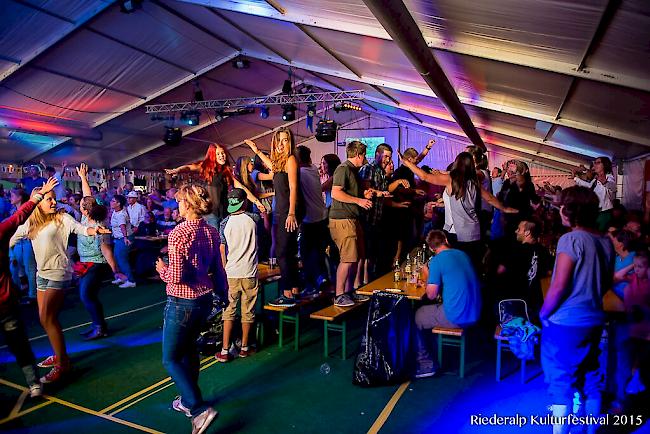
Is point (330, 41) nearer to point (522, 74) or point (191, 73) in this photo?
point (522, 74)

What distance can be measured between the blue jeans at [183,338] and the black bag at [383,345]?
4.51 ft

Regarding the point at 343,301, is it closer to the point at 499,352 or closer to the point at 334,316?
the point at 334,316

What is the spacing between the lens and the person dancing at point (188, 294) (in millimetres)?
2834

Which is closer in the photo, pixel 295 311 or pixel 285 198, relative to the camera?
pixel 285 198

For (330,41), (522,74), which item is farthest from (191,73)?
(522,74)

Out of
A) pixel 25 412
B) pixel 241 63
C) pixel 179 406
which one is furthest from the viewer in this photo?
pixel 241 63

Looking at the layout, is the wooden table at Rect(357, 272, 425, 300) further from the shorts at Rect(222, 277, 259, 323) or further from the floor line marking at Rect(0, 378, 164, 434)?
the floor line marking at Rect(0, 378, 164, 434)

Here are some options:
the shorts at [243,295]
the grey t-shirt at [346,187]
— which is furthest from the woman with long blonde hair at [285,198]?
the grey t-shirt at [346,187]

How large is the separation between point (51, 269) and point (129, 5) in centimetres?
680

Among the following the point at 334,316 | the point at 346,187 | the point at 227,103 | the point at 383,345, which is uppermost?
the point at 227,103

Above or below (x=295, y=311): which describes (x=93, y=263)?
A: above

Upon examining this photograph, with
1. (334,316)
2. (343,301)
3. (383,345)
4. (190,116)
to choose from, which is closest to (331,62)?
(190,116)

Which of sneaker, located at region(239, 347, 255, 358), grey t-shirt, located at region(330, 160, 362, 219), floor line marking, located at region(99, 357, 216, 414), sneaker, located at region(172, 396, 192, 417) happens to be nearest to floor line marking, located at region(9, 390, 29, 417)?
floor line marking, located at region(99, 357, 216, 414)

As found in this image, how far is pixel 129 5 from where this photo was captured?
8.54m
